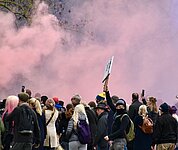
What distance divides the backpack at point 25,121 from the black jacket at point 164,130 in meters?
2.85

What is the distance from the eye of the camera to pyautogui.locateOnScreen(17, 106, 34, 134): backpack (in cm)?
1165

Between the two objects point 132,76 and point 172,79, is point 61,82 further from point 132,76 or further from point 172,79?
point 172,79

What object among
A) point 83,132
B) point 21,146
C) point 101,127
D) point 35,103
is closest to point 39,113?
point 35,103

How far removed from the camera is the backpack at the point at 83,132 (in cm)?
1276

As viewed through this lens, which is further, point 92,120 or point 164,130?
point 92,120

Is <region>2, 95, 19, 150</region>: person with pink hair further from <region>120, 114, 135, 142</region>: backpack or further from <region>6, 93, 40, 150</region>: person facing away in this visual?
<region>120, 114, 135, 142</region>: backpack

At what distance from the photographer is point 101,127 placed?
46.3ft

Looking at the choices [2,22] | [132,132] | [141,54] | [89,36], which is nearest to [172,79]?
[141,54]

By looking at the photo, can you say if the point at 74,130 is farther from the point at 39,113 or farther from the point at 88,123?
the point at 39,113

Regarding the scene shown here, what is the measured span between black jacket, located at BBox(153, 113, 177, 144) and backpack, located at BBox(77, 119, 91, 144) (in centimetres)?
146

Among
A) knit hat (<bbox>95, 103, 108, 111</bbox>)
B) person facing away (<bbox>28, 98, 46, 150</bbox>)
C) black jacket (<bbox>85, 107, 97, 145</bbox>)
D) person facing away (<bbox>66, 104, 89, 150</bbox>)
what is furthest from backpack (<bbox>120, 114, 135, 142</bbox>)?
person facing away (<bbox>28, 98, 46, 150</bbox>)

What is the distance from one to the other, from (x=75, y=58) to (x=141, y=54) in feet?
12.8

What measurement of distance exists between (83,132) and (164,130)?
176 cm

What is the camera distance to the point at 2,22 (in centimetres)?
2869
